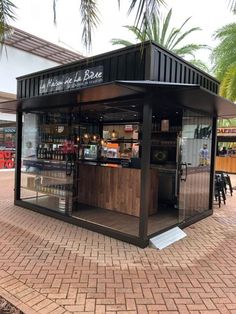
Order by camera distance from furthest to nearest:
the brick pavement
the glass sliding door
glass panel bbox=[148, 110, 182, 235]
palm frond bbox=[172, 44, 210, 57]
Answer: palm frond bbox=[172, 44, 210, 57] < glass panel bbox=[148, 110, 182, 235] < the glass sliding door < the brick pavement

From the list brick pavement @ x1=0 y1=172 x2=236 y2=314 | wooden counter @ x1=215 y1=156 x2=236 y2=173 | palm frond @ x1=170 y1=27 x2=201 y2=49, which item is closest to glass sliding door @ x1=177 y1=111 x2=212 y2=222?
brick pavement @ x1=0 y1=172 x2=236 y2=314

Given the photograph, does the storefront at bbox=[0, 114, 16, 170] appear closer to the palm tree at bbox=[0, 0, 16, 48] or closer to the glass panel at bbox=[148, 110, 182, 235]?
the glass panel at bbox=[148, 110, 182, 235]

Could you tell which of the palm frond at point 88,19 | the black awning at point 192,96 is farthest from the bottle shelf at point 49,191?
the palm frond at point 88,19

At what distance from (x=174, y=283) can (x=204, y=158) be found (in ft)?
11.6

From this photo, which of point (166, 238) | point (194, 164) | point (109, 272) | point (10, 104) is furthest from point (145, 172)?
point (10, 104)

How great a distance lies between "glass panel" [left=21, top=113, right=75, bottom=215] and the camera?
241 inches

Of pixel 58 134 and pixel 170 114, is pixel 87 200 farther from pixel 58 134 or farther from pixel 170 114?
pixel 170 114

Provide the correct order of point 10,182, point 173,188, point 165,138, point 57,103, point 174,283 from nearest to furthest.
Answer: point 174,283 < point 57,103 < point 173,188 < point 165,138 < point 10,182

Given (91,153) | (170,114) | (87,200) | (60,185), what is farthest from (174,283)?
(91,153)

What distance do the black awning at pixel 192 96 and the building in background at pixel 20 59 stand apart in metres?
9.26

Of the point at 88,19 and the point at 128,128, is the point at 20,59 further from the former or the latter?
Answer: the point at 88,19

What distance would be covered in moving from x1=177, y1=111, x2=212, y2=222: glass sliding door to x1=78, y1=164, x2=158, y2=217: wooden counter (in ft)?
2.59

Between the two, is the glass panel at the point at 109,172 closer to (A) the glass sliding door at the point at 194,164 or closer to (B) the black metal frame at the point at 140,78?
(B) the black metal frame at the point at 140,78

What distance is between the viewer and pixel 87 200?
23.6ft
